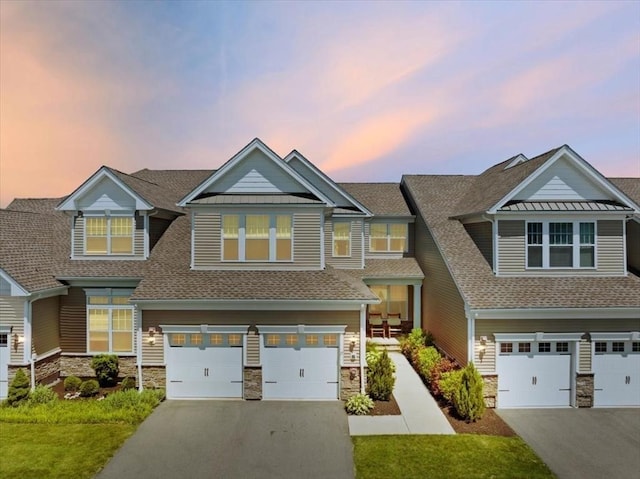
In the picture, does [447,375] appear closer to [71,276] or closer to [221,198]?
[221,198]

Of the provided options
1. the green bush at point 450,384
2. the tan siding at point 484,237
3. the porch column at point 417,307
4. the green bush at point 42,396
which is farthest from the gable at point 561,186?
the green bush at point 42,396

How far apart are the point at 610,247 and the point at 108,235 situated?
20853mm

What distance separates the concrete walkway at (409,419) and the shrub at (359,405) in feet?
0.84

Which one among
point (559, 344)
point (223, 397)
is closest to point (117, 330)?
point (223, 397)

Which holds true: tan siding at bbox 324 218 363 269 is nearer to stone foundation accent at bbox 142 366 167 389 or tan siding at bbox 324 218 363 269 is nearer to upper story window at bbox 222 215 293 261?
upper story window at bbox 222 215 293 261

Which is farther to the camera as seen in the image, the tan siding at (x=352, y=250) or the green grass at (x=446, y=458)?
the tan siding at (x=352, y=250)

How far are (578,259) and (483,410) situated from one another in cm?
724

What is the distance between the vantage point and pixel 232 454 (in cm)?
1024

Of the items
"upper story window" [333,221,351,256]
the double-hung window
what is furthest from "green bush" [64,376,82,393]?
"upper story window" [333,221,351,256]

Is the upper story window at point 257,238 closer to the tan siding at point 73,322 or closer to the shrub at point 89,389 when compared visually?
the tan siding at point 73,322

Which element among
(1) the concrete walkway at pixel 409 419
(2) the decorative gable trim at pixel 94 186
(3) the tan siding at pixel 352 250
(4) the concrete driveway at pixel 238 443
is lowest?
(4) the concrete driveway at pixel 238 443

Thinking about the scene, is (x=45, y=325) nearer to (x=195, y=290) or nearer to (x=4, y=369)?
(x=4, y=369)

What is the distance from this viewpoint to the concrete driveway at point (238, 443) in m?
9.52

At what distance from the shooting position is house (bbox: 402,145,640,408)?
Result: 13.2 metres
